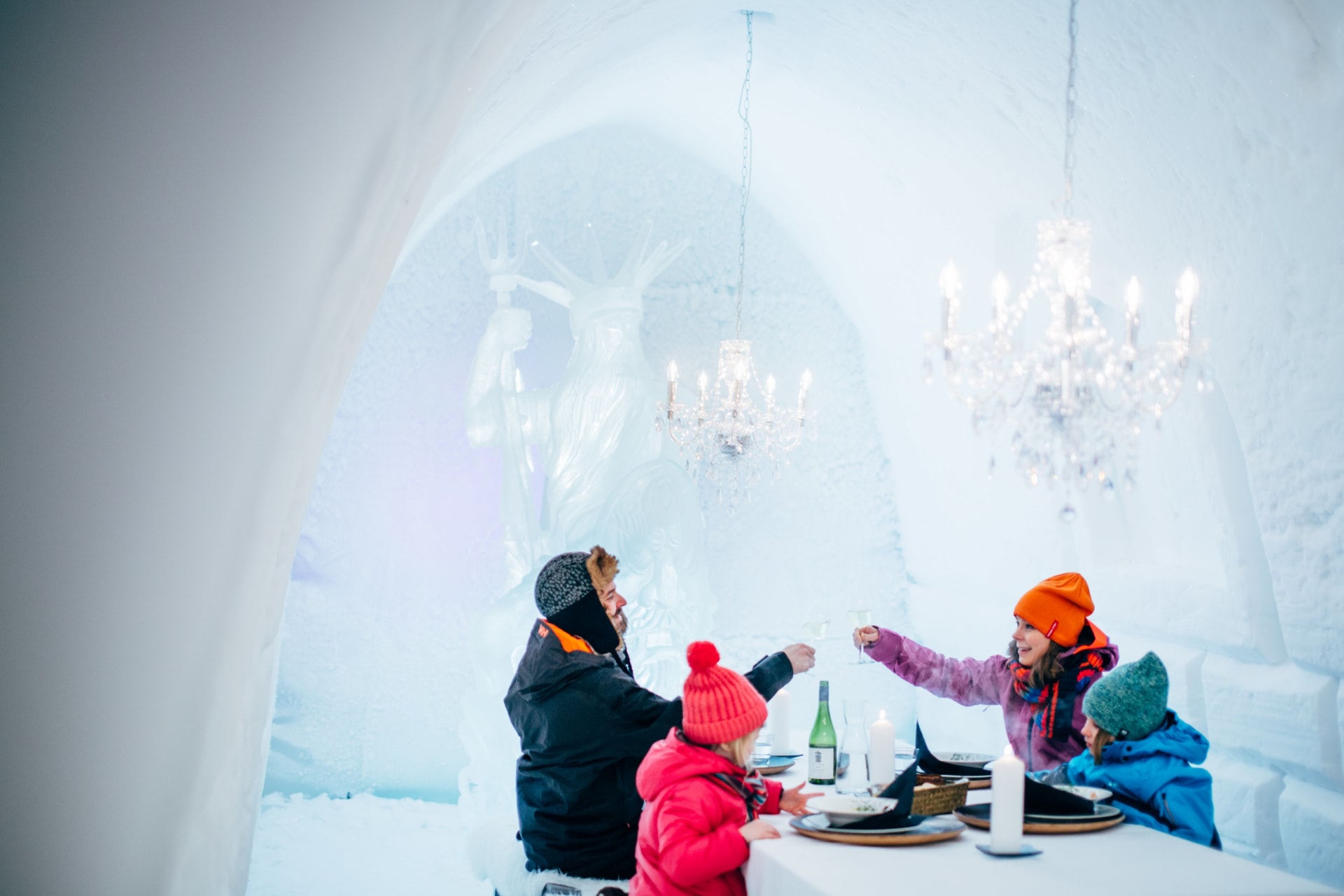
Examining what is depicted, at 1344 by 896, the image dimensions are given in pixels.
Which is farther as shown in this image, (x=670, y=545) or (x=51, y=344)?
(x=670, y=545)

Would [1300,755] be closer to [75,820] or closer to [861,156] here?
[861,156]

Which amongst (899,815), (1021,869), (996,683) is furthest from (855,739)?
(1021,869)

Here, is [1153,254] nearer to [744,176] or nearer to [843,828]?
[843,828]

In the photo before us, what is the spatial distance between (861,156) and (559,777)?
369 centimetres

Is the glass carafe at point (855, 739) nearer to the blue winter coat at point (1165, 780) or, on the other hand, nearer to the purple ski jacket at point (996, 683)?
the purple ski jacket at point (996, 683)

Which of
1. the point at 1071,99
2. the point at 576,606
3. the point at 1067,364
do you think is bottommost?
the point at 576,606

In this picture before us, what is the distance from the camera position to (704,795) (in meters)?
2.28

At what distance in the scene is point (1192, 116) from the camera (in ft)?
11.0

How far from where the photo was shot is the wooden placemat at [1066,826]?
7.45 ft

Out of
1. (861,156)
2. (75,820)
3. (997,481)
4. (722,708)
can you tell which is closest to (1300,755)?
(997,481)

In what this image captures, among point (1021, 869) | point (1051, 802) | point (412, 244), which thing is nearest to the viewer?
point (1021, 869)

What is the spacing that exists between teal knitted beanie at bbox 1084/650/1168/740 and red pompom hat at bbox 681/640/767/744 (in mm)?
861

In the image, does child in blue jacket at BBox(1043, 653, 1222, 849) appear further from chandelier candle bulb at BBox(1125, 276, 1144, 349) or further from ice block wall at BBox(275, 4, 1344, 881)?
ice block wall at BBox(275, 4, 1344, 881)

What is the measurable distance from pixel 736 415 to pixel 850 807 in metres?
2.76
